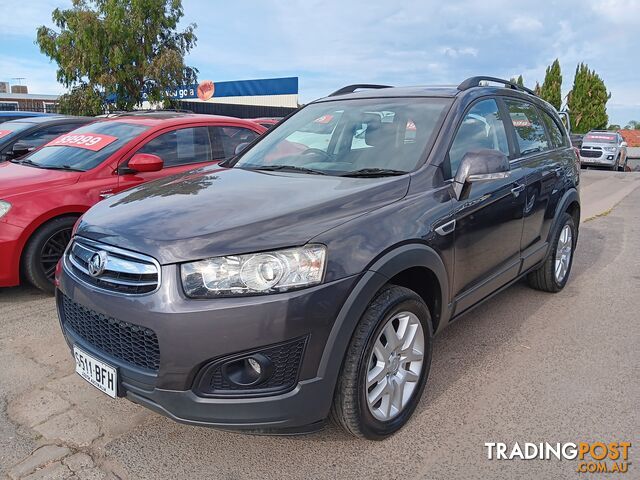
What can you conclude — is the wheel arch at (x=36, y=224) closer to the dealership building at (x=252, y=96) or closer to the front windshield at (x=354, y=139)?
the front windshield at (x=354, y=139)

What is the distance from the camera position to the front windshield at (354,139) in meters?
3.13

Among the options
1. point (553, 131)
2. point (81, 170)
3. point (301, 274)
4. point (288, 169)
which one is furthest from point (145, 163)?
point (553, 131)

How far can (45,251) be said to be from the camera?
4523mm

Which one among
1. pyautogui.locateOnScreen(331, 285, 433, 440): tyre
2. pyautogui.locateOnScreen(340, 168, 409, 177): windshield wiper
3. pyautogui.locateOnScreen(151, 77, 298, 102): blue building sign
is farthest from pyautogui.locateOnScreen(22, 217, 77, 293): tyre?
pyautogui.locateOnScreen(151, 77, 298, 102): blue building sign

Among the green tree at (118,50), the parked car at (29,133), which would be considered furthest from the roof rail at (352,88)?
the green tree at (118,50)

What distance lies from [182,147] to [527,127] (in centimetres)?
338

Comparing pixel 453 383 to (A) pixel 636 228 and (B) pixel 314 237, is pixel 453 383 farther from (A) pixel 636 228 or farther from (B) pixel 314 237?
(A) pixel 636 228

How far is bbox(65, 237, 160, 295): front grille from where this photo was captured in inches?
86.0

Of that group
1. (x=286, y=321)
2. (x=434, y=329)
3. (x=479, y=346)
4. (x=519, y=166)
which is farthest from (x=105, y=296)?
(x=519, y=166)

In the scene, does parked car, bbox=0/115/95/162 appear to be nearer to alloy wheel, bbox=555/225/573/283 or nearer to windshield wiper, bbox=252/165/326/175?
windshield wiper, bbox=252/165/326/175

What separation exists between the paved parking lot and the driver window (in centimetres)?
134

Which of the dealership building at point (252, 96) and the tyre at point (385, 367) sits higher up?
the dealership building at point (252, 96)

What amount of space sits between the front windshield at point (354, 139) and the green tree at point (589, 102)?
1745 inches

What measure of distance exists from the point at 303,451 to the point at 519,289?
3.21 m
